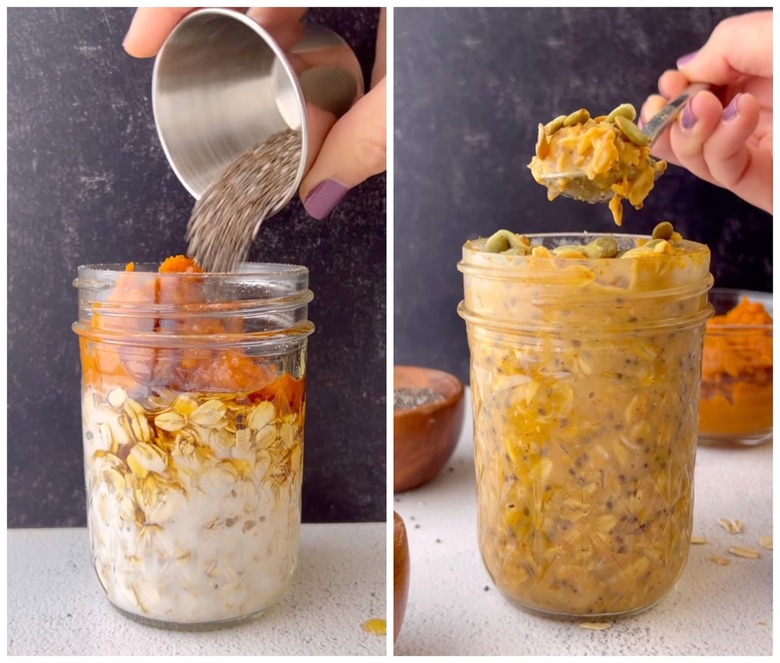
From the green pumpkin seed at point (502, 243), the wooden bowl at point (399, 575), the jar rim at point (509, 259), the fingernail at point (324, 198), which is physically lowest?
the wooden bowl at point (399, 575)

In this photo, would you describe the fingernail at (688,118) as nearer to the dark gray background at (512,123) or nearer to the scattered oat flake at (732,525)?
the dark gray background at (512,123)

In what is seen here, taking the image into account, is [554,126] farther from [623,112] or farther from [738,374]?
[738,374]

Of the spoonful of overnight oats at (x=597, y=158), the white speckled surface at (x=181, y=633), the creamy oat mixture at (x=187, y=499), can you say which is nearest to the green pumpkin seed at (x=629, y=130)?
the spoonful of overnight oats at (x=597, y=158)

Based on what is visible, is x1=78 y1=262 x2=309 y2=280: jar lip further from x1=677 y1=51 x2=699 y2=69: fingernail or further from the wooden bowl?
x1=677 y1=51 x2=699 y2=69: fingernail

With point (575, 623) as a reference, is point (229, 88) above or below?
above

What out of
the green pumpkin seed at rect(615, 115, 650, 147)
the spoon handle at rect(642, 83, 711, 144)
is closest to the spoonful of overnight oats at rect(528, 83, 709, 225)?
the green pumpkin seed at rect(615, 115, 650, 147)

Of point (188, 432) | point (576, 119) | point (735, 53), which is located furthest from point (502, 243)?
point (735, 53)
